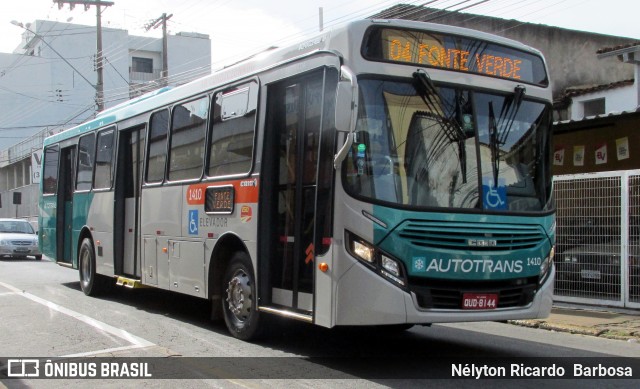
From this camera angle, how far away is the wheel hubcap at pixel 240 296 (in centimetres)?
783

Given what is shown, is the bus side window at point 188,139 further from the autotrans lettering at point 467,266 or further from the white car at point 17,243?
the white car at point 17,243

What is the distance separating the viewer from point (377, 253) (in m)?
6.10

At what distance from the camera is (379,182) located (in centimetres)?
620

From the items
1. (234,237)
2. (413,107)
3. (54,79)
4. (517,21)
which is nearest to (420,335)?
(234,237)

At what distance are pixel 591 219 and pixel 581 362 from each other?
493cm

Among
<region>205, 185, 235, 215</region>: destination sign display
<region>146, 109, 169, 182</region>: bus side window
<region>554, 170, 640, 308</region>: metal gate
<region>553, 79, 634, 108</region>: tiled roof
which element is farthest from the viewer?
<region>553, 79, 634, 108</region>: tiled roof

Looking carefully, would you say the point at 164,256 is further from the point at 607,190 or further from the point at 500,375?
the point at 607,190

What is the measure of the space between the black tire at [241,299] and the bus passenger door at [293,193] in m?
0.35

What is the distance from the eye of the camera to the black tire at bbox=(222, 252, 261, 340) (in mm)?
7723

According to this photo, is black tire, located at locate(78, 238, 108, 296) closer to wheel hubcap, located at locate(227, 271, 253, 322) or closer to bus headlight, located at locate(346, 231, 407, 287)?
wheel hubcap, located at locate(227, 271, 253, 322)

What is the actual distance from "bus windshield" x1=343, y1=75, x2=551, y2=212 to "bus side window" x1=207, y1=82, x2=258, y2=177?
6.54 feet

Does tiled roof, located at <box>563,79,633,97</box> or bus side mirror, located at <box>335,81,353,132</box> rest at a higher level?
tiled roof, located at <box>563,79,633,97</box>

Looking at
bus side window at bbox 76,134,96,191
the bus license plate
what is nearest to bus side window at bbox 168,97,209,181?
bus side window at bbox 76,134,96,191

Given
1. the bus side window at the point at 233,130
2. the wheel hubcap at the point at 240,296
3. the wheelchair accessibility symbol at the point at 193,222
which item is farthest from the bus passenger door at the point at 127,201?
the wheel hubcap at the point at 240,296
